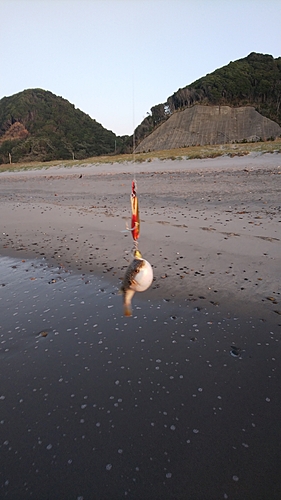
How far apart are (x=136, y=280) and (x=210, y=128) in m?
47.9


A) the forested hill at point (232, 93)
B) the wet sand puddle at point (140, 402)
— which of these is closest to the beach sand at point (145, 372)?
the wet sand puddle at point (140, 402)

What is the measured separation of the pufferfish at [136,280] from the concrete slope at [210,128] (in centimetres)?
4352

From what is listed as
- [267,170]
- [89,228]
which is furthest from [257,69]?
[89,228]

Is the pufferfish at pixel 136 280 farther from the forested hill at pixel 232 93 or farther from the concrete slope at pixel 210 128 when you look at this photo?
the forested hill at pixel 232 93

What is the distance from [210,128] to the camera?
4609 cm

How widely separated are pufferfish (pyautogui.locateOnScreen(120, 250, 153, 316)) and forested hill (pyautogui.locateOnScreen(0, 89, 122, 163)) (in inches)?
2377

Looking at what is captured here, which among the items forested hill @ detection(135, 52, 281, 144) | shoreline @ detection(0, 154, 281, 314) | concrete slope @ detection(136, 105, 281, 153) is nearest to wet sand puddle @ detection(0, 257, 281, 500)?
shoreline @ detection(0, 154, 281, 314)

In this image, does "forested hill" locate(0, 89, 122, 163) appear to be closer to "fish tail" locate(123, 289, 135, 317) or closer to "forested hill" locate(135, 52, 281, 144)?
"forested hill" locate(135, 52, 281, 144)

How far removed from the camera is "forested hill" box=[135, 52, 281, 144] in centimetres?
5728

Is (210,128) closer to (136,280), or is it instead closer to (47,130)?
(136,280)

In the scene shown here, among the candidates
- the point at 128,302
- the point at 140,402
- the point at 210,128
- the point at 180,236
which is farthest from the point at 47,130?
the point at 140,402

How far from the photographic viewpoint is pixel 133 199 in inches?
110

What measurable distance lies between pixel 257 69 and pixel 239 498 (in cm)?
8915

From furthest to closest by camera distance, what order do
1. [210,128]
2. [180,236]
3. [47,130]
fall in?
[47,130] < [210,128] < [180,236]
